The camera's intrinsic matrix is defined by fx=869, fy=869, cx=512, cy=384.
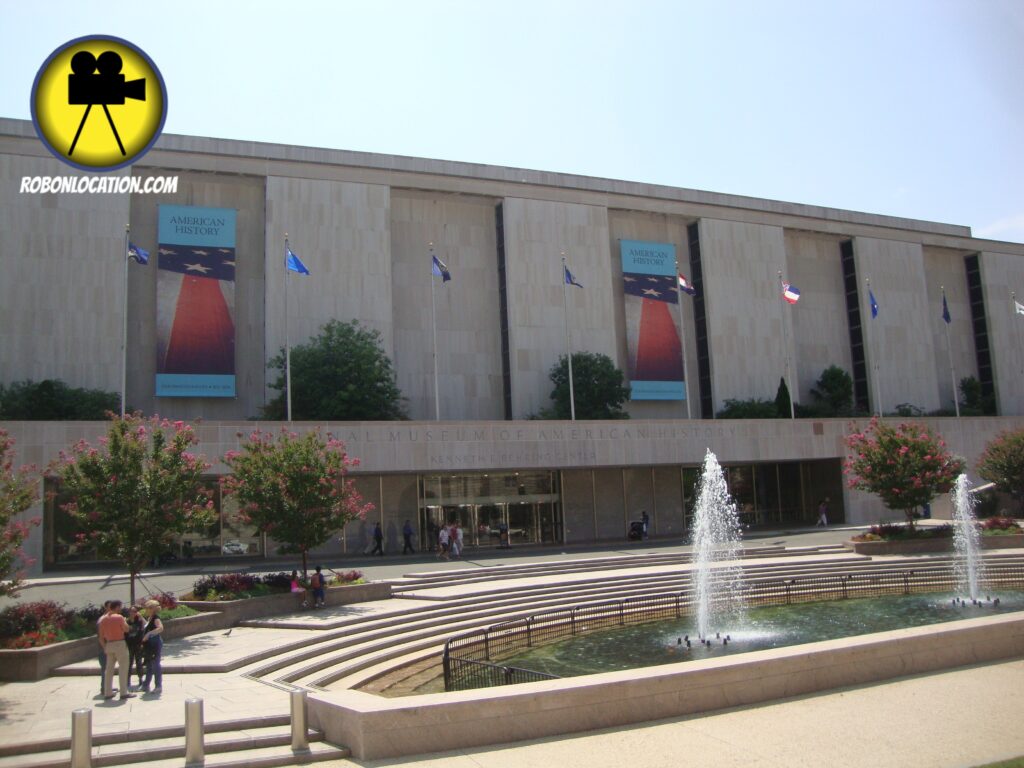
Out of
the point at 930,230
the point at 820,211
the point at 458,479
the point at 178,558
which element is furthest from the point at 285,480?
the point at 930,230

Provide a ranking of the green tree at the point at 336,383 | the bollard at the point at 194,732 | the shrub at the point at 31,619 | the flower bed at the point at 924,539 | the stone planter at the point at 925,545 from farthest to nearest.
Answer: the green tree at the point at 336,383 < the flower bed at the point at 924,539 < the stone planter at the point at 925,545 < the shrub at the point at 31,619 < the bollard at the point at 194,732

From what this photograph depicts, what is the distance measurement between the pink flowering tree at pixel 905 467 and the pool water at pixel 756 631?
993cm

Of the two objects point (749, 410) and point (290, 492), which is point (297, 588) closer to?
point (290, 492)

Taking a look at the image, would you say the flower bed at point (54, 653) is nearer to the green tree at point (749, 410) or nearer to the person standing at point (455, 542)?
the person standing at point (455, 542)

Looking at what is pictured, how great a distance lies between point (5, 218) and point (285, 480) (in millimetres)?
27775

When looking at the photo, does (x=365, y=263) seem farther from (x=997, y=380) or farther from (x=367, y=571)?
(x=997, y=380)

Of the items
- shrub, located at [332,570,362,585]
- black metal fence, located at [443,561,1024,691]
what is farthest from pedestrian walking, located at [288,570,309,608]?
black metal fence, located at [443,561,1024,691]

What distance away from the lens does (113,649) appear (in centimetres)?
1374

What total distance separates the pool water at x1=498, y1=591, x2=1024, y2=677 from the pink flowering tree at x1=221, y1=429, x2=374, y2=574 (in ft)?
26.2

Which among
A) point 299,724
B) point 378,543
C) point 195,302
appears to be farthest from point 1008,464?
point 195,302

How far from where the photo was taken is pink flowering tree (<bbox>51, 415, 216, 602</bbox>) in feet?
63.7

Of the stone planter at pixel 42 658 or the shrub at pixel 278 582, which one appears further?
the shrub at pixel 278 582

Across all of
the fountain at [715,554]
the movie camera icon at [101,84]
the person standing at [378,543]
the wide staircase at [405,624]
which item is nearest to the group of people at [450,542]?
the person standing at [378,543]

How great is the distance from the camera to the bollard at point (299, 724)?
10347 mm
